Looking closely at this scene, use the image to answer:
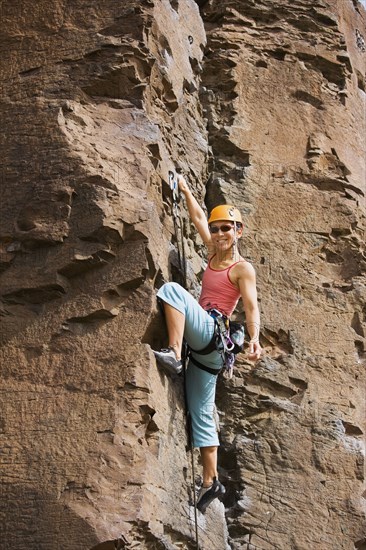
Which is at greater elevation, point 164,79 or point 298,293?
point 164,79

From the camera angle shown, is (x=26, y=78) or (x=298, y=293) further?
(x=298, y=293)

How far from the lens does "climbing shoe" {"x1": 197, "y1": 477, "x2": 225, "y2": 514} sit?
9.59 m

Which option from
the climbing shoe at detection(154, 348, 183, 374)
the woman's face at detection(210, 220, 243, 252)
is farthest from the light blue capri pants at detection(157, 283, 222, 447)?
the woman's face at detection(210, 220, 243, 252)

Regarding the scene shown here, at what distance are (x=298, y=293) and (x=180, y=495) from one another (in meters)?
2.79

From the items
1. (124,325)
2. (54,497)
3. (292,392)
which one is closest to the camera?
(54,497)

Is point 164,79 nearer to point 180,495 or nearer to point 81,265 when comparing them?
point 81,265

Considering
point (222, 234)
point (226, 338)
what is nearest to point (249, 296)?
point (226, 338)

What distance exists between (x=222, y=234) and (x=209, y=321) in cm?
81

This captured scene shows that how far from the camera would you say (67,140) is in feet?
32.4

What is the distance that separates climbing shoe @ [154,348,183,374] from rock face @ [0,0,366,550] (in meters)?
0.10

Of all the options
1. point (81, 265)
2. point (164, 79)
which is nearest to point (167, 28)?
point (164, 79)

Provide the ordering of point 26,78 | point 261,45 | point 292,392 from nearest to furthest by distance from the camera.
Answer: point 26,78
point 292,392
point 261,45

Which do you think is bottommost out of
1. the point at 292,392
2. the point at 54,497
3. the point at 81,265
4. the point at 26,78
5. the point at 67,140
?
the point at 54,497

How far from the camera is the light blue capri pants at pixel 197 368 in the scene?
948 cm
